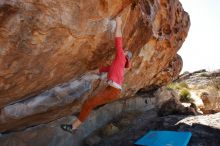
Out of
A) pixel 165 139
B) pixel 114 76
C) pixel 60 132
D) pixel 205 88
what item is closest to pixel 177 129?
pixel 165 139

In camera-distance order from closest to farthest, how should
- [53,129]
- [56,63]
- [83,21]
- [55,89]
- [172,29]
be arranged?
[83,21], [56,63], [55,89], [53,129], [172,29]

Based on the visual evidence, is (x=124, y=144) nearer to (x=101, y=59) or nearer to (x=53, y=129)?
(x=53, y=129)

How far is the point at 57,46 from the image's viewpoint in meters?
5.55

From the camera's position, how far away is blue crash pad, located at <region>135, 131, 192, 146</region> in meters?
7.64

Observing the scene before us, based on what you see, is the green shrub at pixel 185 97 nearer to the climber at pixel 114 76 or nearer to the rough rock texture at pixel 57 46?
the rough rock texture at pixel 57 46

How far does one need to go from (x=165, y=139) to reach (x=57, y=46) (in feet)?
13.5

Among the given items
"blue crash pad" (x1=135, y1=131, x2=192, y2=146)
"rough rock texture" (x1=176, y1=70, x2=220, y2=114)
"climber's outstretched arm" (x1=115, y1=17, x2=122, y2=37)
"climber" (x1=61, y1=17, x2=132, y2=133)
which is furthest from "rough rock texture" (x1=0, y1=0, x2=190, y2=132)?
"rough rock texture" (x1=176, y1=70, x2=220, y2=114)

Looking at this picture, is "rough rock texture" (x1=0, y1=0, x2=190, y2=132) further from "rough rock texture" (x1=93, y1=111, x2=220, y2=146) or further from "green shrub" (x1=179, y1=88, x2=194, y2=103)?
"green shrub" (x1=179, y1=88, x2=194, y2=103)

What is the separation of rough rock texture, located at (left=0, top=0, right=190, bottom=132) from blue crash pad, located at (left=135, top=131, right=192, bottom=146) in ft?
6.67

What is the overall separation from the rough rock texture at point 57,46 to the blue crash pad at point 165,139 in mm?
2033

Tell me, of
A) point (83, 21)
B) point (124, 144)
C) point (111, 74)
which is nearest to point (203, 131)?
point (124, 144)

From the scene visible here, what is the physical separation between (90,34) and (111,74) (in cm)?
93

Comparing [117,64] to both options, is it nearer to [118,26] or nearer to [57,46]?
[118,26]

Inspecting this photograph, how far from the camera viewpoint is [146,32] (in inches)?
330
